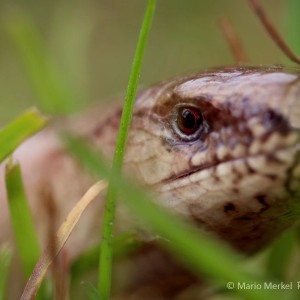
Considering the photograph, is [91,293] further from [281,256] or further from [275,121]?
[281,256]

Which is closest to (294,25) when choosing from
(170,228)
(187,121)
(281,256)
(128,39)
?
(281,256)

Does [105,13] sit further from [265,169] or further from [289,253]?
[265,169]

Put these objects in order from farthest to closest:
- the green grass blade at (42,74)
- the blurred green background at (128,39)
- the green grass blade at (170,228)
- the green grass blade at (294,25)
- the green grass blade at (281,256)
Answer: the blurred green background at (128,39)
the green grass blade at (42,74)
the green grass blade at (294,25)
the green grass blade at (281,256)
the green grass blade at (170,228)

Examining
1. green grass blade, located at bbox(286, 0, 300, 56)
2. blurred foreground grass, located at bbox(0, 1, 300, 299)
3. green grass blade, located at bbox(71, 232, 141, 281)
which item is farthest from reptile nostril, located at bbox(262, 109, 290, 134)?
green grass blade, located at bbox(286, 0, 300, 56)

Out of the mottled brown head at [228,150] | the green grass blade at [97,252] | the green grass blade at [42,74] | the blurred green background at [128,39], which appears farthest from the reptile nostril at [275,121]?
the blurred green background at [128,39]

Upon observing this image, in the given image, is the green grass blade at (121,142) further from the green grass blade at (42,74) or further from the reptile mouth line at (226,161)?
the green grass blade at (42,74)

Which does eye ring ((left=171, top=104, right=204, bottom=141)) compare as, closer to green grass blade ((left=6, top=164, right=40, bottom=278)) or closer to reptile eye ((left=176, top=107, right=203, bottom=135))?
reptile eye ((left=176, top=107, right=203, bottom=135))

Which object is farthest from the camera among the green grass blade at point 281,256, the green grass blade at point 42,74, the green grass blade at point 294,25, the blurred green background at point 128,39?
the blurred green background at point 128,39
